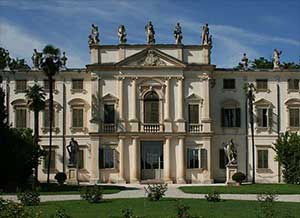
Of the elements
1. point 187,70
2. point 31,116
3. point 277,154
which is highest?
point 187,70

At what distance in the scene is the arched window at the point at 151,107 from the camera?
51750mm

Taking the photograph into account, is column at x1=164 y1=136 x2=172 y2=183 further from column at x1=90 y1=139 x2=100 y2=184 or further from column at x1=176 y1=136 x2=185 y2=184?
column at x1=90 y1=139 x2=100 y2=184

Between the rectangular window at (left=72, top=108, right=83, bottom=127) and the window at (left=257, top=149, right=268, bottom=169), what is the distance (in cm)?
1615

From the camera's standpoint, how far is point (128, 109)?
51906 millimetres

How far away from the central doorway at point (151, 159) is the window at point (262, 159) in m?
8.77

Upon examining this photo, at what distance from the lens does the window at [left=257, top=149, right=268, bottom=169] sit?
5291 centimetres

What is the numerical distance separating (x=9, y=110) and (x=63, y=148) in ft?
19.7

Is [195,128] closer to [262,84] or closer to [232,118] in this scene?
[232,118]

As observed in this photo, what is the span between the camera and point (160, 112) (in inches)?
2040

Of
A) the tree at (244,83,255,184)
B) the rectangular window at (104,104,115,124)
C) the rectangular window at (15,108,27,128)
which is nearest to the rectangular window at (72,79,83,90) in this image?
the rectangular window at (104,104,115,124)

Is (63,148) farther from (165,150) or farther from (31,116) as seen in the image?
(165,150)

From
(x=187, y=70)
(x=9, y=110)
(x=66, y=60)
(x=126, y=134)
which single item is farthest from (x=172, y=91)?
(x=9, y=110)

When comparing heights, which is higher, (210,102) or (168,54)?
(168,54)

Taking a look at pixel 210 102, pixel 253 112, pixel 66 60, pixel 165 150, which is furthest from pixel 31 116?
pixel 253 112
